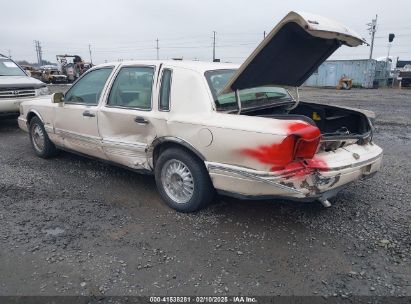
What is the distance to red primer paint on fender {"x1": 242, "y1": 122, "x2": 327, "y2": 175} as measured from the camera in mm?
2910

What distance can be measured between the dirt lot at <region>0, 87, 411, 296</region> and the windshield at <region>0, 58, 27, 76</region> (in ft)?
17.5

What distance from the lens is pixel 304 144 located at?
2.98m

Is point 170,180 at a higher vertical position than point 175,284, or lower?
higher

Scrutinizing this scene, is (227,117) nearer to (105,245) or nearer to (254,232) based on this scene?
(254,232)

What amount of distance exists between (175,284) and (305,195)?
128 cm

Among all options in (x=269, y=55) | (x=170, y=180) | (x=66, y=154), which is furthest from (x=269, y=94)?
(x=66, y=154)

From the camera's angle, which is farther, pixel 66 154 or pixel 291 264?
pixel 66 154

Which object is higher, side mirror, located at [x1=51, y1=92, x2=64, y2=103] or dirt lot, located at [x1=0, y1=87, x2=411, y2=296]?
side mirror, located at [x1=51, y1=92, x2=64, y2=103]

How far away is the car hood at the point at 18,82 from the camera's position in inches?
315

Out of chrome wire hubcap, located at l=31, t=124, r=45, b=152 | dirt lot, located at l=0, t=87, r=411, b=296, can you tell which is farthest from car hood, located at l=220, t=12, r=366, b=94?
chrome wire hubcap, located at l=31, t=124, r=45, b=152

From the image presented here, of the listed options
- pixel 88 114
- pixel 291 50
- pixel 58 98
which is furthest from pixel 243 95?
pixel 58 98

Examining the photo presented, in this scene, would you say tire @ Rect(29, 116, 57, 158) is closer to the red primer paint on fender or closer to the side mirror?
the side mirror

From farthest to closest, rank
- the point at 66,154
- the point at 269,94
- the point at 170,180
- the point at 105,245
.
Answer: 1. the point at 66,154
2. the point at 269,94
3. the point at 170,180
4. the point at 105,245

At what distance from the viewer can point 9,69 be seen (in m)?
9.10
